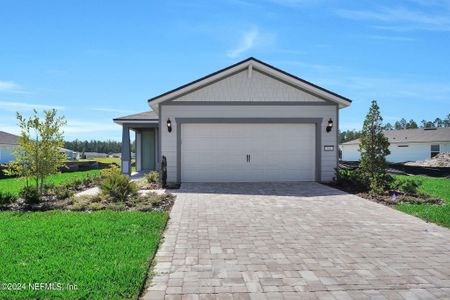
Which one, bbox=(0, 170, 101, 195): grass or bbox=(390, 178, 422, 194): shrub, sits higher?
bbox=(390, 178, 422, 194): shrub

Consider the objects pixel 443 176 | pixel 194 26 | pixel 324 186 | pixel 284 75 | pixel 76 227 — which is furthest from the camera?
pixel 443 176

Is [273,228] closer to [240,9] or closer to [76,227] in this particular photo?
[76,227]

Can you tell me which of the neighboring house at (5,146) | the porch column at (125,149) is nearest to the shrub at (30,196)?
the porch column at (125,149)

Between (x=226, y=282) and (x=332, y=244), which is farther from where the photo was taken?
(x=332, y=244)

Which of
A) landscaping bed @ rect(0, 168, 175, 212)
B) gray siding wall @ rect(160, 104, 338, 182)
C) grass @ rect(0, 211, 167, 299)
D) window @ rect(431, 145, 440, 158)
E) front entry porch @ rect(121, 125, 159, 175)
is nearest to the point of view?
grass @ rect(0, 211, 167, 299)

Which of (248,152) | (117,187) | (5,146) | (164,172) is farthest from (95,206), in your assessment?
(5,146)

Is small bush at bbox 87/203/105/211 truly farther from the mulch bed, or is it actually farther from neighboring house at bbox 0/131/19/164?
neighboring house at bbox 0/131/19/164

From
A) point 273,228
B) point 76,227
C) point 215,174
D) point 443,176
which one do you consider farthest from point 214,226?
point 443,176

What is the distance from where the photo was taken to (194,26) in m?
10.0

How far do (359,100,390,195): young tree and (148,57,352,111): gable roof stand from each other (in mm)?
2327

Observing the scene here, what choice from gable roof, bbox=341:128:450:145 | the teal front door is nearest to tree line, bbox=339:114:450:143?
gable roof, bbox=341:128:450:145

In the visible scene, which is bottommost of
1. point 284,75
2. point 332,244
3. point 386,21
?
point 332,244

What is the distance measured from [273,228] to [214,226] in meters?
1.14

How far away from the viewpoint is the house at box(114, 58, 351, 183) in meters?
12.0
